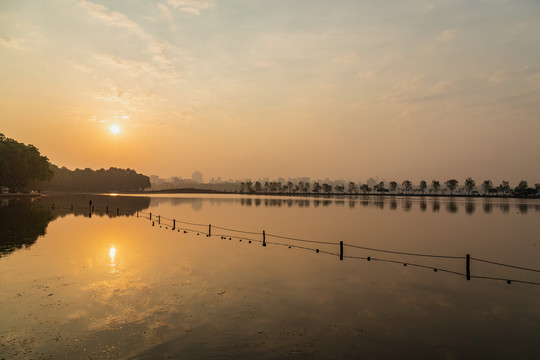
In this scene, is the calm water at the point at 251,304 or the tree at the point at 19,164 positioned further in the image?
the tree at the point at 19,164

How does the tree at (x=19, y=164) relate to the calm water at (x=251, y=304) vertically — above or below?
above

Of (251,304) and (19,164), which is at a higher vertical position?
(19,164)

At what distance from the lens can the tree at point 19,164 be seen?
117188 mm

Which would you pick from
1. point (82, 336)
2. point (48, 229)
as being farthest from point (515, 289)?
point (48, 229)

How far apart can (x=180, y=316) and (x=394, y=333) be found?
9.57m

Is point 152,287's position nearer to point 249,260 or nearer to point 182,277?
point 182,277

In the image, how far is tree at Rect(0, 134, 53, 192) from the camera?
117 m

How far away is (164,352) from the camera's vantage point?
1251cm

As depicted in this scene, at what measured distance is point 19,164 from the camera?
119625 mm

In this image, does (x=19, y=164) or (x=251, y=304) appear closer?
(x=251, y=304)

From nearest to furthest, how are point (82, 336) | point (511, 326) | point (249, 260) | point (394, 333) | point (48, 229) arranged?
point (82, 336) → point (394, 333) → point (511, 326) → point (249, 260) → point (48, 229)

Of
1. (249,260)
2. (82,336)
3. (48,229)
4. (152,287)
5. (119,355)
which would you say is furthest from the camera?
(48,229)

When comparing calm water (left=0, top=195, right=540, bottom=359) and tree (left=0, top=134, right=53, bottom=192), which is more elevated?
tree (left=0, top=134, right=53, bottom=192)

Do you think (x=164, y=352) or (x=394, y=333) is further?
(x=394, y=333)
